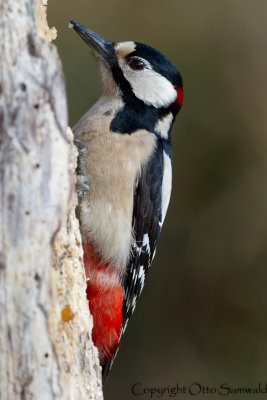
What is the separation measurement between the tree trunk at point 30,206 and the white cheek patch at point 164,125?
42.6 inches

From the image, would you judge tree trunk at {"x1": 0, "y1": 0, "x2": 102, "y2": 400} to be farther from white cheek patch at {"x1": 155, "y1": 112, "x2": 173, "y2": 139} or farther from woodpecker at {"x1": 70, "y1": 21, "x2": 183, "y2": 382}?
white cheek patch at {"x1": 155, "y1": 112, "x2": 173, "y2": 139}

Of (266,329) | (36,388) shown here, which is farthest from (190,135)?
(36,388)

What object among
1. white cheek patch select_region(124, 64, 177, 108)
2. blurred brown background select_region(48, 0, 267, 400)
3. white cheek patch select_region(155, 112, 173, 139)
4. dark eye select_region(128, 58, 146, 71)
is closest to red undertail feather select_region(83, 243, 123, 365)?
white cheek patch select_region(155, 112, 173, 139)

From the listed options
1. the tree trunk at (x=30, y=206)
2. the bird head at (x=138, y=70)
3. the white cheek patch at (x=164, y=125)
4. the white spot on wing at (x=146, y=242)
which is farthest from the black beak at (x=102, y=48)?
the tree trunk at (x=30, y=206)

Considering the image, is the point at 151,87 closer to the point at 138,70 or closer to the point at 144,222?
the point at 138,70

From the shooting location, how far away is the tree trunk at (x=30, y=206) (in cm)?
158

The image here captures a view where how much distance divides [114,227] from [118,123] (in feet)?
1.43

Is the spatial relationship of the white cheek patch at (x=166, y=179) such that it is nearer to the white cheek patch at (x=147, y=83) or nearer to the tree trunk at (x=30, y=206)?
the white cheek patch at (x=147, y=83)

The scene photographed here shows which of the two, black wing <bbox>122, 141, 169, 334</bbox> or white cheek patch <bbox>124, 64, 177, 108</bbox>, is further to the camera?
white cheek patch <bbox>124, 64, 177, 108</bbox>

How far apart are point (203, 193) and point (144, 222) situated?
200cm

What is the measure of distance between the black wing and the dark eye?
1.25 ft

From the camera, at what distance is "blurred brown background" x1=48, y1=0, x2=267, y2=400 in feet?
14.6

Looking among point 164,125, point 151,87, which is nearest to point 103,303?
point 164,125

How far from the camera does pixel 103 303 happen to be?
2590mm
